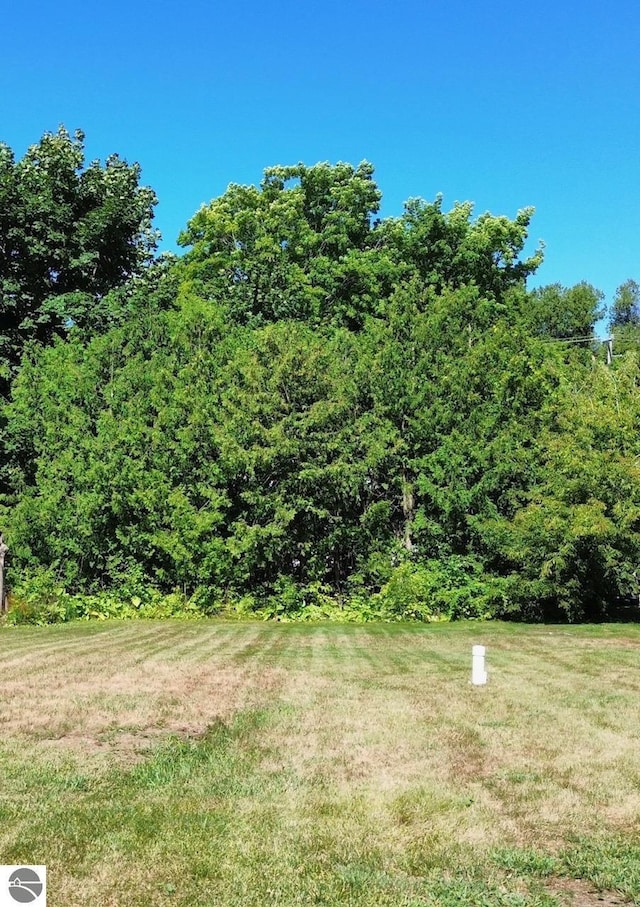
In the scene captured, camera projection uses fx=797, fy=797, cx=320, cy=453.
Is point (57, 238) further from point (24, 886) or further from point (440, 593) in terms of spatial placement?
point (24, 886)

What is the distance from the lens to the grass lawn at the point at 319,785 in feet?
14.1

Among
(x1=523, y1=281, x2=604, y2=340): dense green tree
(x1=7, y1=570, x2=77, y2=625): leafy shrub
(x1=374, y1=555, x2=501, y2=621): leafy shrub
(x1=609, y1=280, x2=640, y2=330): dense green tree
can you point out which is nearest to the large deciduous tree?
(x1=7, y1=570, x2=77, y2=625): leafy shrub

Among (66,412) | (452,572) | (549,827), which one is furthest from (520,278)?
(549,827)

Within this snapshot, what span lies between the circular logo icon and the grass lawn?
7.3 inches

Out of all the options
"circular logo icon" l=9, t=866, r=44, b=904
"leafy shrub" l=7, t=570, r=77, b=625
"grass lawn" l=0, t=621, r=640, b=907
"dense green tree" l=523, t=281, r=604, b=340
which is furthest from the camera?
"dense green tree" l=523, t=281, r=604, b=340

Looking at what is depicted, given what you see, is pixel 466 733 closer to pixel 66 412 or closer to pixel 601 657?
pixel 601 657

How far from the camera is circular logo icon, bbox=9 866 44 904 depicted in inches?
145

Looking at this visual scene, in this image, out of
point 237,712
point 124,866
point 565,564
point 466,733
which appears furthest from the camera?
point 565,564

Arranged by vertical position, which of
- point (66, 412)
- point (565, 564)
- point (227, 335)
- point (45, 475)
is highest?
point (227, 335)

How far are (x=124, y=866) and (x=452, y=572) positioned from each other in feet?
58.5

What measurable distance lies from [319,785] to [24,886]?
2545 millimetres

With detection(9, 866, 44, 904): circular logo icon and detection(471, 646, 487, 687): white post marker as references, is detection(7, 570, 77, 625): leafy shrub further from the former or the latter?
detection(9, 866, 44, 904): circular logo icon

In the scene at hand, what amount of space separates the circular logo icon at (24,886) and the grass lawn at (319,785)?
19 cm

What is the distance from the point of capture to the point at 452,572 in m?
21.5
